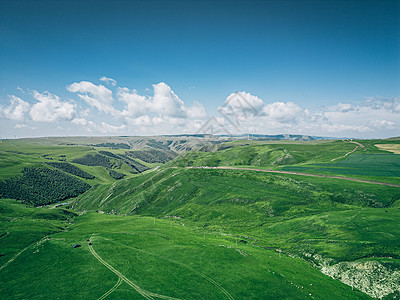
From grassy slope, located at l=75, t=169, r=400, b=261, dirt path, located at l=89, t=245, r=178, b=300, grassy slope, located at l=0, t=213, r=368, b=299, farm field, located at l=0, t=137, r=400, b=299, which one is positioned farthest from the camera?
grassy slope, located at l=75, t=169, r=400, b=261

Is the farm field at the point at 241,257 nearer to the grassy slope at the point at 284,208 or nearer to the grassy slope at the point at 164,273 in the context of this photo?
the grassy slope at the point at 164,273

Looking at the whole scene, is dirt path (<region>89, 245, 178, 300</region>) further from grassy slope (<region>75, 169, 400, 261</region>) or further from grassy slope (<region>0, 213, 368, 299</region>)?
grassy slope (<region>75, 169, 400, 261</region>)

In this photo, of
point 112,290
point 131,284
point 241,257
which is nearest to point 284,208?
point 241,257

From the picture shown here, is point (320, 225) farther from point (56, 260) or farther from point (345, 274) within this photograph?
point (56, 260)

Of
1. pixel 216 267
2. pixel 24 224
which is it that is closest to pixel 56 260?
pixel 216 267

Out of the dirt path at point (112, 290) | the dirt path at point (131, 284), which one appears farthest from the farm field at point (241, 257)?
the dirt path at point (112, 290)

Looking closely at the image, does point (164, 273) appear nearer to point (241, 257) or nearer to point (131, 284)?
point (131, 284)

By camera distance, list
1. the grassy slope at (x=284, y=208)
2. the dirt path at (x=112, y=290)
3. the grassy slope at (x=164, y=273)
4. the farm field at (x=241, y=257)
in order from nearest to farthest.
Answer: the dirt path at (x=112, y=290)
the grassy slope at (x=164, y=273)
the farm field at (x=241, y=257)
the grassy slope at (x=284, y=208)

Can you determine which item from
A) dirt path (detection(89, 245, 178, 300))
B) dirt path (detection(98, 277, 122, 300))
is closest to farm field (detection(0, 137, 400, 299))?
dirt path (detection(89, 245, 178, 300))

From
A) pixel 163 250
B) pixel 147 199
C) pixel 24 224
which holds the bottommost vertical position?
pixel 147 199
